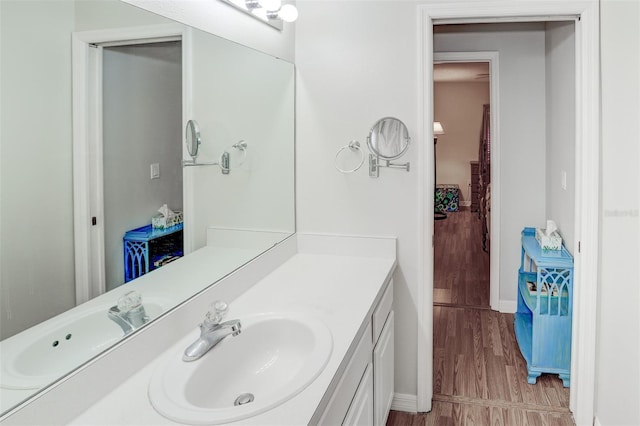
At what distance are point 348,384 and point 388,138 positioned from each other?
1.25 m

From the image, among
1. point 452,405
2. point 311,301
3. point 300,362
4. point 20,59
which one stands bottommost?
point 452,405

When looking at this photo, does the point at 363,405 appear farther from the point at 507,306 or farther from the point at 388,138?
the point at 507,306

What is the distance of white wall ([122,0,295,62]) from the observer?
1.50 meters

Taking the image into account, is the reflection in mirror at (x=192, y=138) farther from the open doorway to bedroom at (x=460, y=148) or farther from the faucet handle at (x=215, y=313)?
the open doorway to bedroom at (x=460, y=148)

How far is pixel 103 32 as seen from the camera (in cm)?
118

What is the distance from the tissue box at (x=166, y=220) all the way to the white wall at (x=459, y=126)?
7.60m

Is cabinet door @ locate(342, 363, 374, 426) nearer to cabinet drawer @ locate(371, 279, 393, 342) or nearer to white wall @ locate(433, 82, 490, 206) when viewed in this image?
cabinet drawer @ locate(371, 279, 393, 342)

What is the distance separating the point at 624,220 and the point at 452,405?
127cm

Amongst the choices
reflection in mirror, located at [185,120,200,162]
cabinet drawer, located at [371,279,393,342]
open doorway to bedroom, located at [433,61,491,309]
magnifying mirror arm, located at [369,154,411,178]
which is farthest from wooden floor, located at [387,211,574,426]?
open doorway to bedroom, located at [433,61,491,309]

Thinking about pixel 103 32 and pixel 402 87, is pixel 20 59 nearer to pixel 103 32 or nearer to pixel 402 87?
pixel 103 32

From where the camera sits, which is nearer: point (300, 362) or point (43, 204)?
point (43, 204)

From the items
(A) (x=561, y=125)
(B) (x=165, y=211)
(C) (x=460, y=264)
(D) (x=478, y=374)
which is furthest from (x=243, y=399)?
(C) (x=460, y=264)

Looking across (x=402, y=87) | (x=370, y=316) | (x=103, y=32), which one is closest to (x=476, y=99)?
(x=402, y=87)

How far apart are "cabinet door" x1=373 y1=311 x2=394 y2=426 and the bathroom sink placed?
17.9 inches
